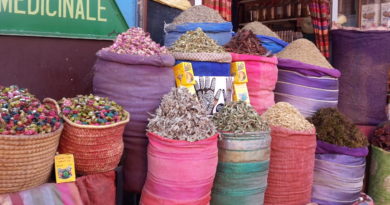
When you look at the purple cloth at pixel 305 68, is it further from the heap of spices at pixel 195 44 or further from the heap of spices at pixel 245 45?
the heap of spices at pixel 195 44

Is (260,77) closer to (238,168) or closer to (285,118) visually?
(285,118)

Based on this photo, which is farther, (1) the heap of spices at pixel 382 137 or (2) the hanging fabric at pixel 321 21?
(2) the hanging fabric at pixel 321 21

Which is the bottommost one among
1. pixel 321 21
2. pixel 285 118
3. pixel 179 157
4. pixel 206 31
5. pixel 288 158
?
pixel 288 158

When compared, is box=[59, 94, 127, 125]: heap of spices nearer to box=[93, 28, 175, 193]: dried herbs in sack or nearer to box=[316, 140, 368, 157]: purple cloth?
box=[93, 28, 175, 193]: dried herbs in sack

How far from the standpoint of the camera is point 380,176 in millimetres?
2896

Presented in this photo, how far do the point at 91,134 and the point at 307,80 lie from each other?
160cm

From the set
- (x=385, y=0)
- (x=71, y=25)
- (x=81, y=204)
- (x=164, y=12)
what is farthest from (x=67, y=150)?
(x=385, y=0)

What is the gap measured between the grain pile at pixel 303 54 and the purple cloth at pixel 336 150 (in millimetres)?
561

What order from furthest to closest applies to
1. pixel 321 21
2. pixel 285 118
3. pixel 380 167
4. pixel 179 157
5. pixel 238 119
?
pixel 321 21, pixel 380 167, pixel 285 118, pixel 238 119, pixel 179 157

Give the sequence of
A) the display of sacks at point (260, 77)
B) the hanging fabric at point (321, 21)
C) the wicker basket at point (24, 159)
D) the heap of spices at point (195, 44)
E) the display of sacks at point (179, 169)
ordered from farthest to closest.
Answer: the hanging fabric at point (321, 21)
the display of sacks at point (260, 77)
the heap of spices at point (195, 44)
the display of sacks at point (179, 169)
the wicker basket at point (24, 159)

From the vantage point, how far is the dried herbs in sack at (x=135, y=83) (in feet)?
6.14

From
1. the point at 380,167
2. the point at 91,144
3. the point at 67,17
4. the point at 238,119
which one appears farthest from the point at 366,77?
the point at 91,144

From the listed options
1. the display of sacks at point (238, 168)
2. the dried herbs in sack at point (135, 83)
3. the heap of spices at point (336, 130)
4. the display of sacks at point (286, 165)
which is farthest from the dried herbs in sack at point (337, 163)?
the dried herbs in sack at point (135, 83)

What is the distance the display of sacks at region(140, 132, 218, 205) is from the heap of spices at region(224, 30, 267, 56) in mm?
833
